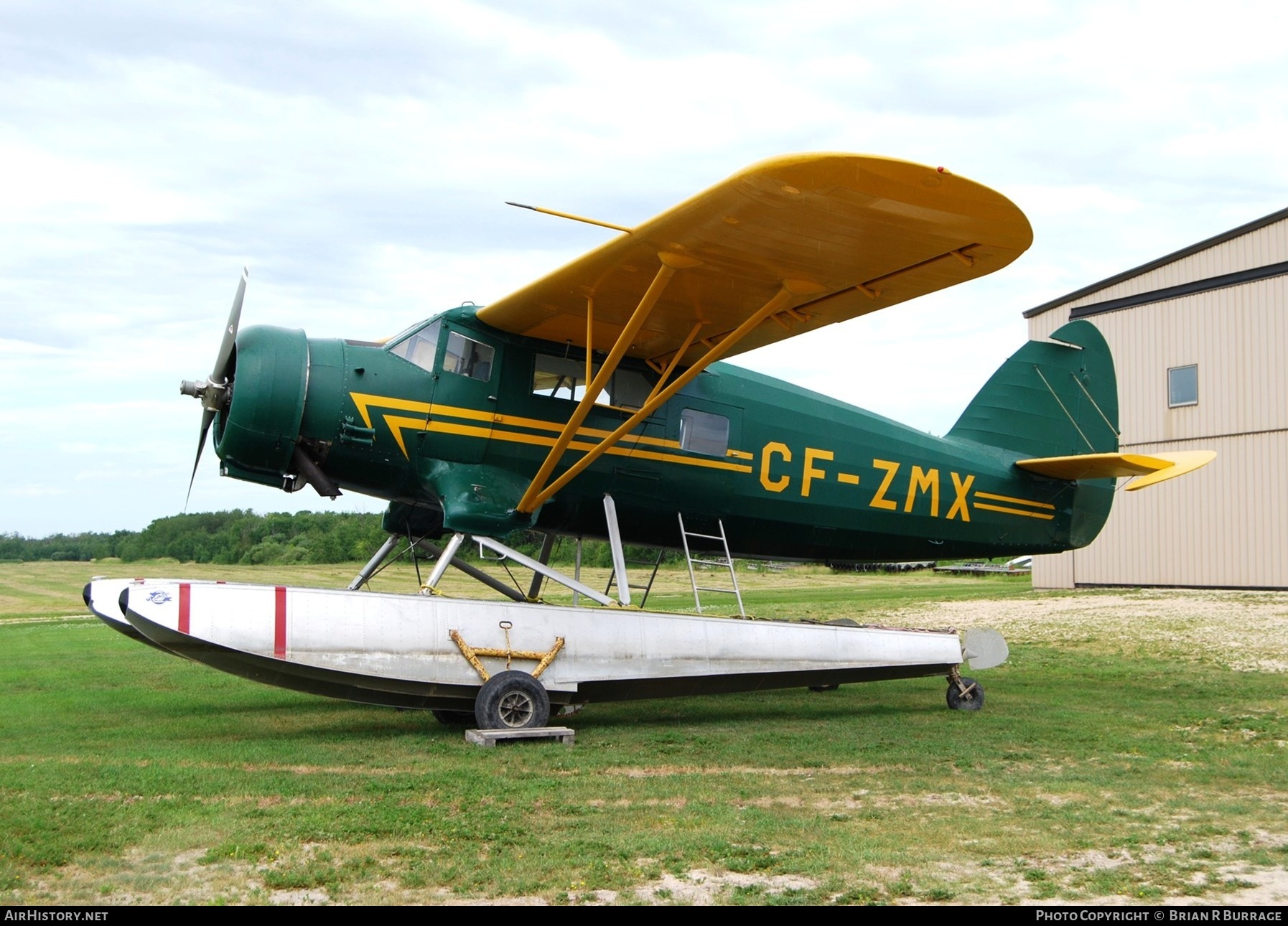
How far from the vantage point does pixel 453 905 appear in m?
3.95

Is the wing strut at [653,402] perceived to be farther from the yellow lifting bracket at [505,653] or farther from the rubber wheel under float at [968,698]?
the rubber wheel under float at [968,698]

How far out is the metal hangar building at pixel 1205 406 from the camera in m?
21.0

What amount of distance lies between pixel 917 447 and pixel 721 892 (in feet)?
25.1

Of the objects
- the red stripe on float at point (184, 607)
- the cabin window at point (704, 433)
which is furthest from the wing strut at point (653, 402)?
the red stripe on float at point (184, 607)

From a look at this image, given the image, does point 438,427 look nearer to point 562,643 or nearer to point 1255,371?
point 562,643

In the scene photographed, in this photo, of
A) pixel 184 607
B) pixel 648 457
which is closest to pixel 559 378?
pixel 648 457

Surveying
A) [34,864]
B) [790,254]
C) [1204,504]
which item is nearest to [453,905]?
[34,864]

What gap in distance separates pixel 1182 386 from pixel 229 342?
835 inches

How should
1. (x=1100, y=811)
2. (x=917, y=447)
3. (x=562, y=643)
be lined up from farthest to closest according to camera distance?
(x=917, y=447)
(x=562, y=643)
(x=1100, y=811)

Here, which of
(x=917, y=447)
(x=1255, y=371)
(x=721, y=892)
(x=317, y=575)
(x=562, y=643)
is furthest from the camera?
(x=317, y=575)

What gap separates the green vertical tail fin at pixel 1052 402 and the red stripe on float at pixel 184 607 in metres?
8.24

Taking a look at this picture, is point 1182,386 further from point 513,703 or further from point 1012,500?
point 513,703

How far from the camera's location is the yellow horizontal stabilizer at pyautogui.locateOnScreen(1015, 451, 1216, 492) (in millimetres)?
10438

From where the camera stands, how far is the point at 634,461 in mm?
9578
